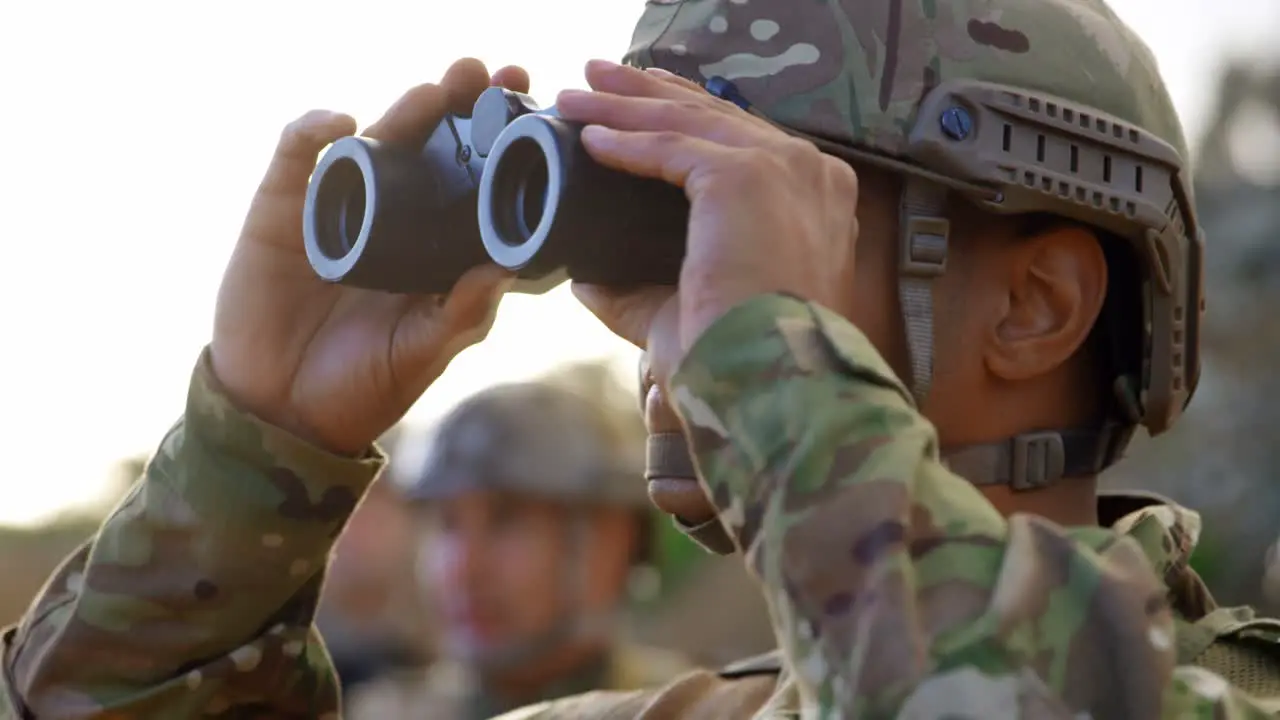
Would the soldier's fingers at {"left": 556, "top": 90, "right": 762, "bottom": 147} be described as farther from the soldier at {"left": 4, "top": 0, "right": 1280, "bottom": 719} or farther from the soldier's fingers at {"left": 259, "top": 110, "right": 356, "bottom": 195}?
the soldier's fingers at {"left": 259, "top": 110, "right": 356, "bottom": 195}

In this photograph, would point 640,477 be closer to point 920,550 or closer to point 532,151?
point 532,151

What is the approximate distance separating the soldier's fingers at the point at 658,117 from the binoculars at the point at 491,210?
24 mm

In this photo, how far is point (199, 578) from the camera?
84.9 inches

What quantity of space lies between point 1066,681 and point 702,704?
31.9 inches

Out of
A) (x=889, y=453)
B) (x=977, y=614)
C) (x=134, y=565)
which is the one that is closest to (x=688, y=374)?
(x=889, y=453)

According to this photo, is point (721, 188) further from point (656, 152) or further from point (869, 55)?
point (869, 55)

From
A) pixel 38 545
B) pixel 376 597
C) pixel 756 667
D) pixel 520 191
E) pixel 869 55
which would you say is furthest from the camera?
pixel 38 545

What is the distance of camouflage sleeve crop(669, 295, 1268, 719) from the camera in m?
1.46

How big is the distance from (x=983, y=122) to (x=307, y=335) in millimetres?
866

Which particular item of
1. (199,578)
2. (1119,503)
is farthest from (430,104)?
(1119,503)

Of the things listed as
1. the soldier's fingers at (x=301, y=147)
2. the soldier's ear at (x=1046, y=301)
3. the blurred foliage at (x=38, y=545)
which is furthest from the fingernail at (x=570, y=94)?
the blurred foliage at (x=38, y=545)

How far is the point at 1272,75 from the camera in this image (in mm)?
10281

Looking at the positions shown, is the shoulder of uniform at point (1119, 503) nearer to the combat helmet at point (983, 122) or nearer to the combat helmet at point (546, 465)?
the combat helmet at point (983, 122)

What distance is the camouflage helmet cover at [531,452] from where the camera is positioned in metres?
4.09
